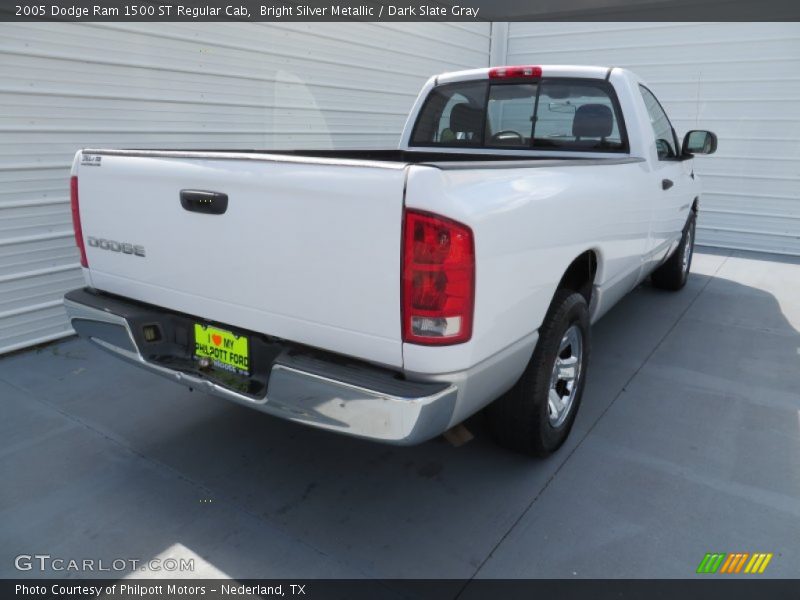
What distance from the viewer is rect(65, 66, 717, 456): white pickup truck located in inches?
71.7

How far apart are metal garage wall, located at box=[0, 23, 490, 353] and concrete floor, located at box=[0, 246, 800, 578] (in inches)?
33.4

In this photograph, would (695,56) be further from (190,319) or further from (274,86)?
(190,319)

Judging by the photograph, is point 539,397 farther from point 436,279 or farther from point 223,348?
point 223,348

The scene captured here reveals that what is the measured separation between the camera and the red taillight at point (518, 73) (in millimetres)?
3828

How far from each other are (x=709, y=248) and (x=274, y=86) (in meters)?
6.55

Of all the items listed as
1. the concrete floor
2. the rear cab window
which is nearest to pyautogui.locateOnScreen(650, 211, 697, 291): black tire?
the concrete floor

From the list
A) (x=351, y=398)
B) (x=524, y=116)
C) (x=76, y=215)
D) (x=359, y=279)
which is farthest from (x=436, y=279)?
(x=524, y=116)

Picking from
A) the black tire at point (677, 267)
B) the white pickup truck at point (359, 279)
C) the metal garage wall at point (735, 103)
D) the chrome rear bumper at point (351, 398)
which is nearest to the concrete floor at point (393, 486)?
the white pickup truck at point (359, 279)

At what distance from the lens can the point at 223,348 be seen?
7.59 feet

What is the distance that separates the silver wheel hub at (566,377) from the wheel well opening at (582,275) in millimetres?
246

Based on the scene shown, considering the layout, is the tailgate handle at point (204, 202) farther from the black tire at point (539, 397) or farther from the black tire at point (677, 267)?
the black tire at point (677, 267)

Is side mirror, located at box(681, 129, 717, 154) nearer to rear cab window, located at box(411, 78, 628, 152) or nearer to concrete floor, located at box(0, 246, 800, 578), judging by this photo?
rear cab window, located at box(411, 78, 628, 152)

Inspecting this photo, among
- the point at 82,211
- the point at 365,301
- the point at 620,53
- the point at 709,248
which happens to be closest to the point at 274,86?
the point at 82,211

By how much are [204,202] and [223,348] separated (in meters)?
0.58
